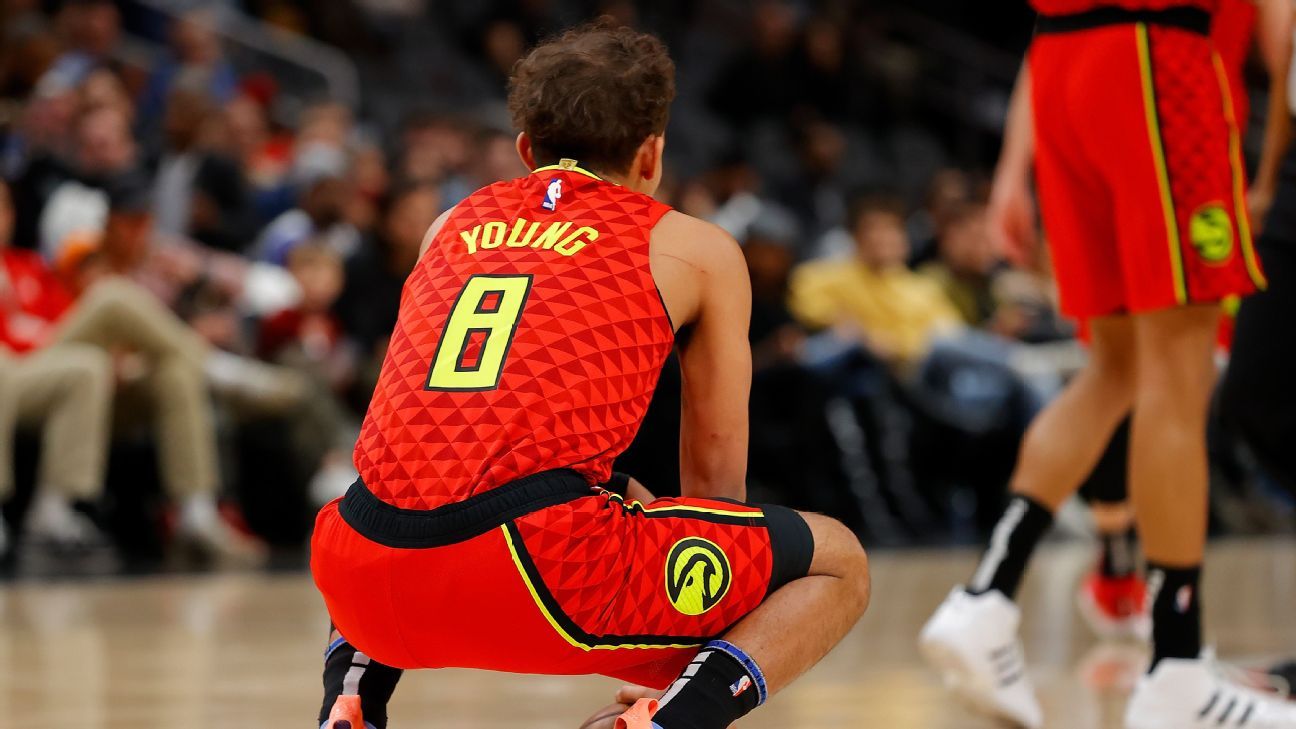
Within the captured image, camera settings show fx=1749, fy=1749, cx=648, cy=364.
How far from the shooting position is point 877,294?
25.9 feet

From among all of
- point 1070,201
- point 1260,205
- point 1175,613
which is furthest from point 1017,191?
point 1175,613

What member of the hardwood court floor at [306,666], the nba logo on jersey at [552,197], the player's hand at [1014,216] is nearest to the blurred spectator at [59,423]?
the hardwood court floor at [306,666]

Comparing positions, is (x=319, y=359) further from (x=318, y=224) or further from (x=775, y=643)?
(x=775, y=643)

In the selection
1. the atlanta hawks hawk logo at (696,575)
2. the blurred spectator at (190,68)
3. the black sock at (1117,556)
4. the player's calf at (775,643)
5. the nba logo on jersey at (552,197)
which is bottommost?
the black sock at (1117,556)

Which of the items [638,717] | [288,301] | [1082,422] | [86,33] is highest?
[86,33]

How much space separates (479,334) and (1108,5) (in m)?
1.46

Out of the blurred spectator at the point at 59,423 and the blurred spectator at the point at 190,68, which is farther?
the blurred spectator at the point at 190,68

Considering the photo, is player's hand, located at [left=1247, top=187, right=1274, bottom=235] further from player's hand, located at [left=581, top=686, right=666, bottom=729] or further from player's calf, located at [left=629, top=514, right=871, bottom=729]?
player's hand, located at [left=581, top=686, right=666, bottom=729]

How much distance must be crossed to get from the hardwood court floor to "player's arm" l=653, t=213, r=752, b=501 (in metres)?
0.26

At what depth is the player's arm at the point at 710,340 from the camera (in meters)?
2.23

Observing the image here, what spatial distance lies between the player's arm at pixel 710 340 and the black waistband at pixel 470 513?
0.83 feet

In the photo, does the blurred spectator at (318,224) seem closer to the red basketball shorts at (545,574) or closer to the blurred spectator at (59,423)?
the blurred spectator at (59,423)

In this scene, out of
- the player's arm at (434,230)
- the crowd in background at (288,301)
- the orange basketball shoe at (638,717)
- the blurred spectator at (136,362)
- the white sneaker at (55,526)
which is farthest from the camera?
the crowd in background at (288,301)

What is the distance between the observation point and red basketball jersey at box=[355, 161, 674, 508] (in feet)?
6.88
